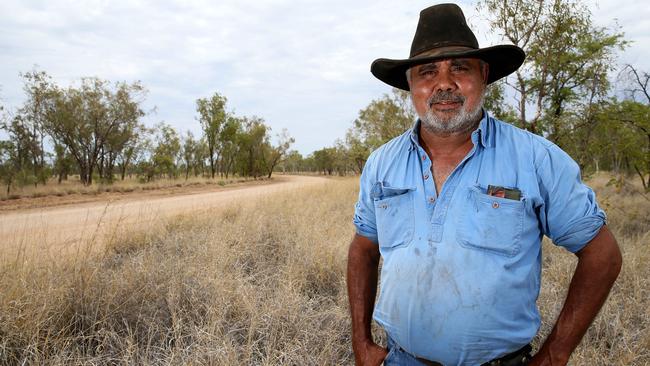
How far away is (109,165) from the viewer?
2939 centimetres

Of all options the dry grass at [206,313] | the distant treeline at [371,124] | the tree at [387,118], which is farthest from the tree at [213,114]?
the dry grass at [206,313]

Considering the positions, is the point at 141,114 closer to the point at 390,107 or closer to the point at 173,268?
the point at 390,107

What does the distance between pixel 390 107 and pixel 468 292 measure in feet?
77.7

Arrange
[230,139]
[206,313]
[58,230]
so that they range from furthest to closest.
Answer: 1. [230,139]
2. [58,230]
3. [206,313]

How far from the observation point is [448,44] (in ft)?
6.09

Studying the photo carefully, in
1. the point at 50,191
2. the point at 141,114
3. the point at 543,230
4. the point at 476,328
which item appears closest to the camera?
the point at 476,328

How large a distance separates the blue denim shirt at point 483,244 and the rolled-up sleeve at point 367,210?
27cm

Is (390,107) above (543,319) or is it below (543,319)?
above

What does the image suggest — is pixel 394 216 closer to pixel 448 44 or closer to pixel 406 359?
pixel 406 359

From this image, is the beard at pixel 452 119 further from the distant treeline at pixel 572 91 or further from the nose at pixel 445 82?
the distant treeline at pixel 572 91

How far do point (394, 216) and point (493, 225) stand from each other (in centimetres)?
42

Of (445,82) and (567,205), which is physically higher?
(445,82)

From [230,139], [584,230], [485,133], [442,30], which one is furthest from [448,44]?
[230,139]

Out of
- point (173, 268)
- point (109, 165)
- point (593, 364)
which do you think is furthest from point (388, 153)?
point (109, 165)
